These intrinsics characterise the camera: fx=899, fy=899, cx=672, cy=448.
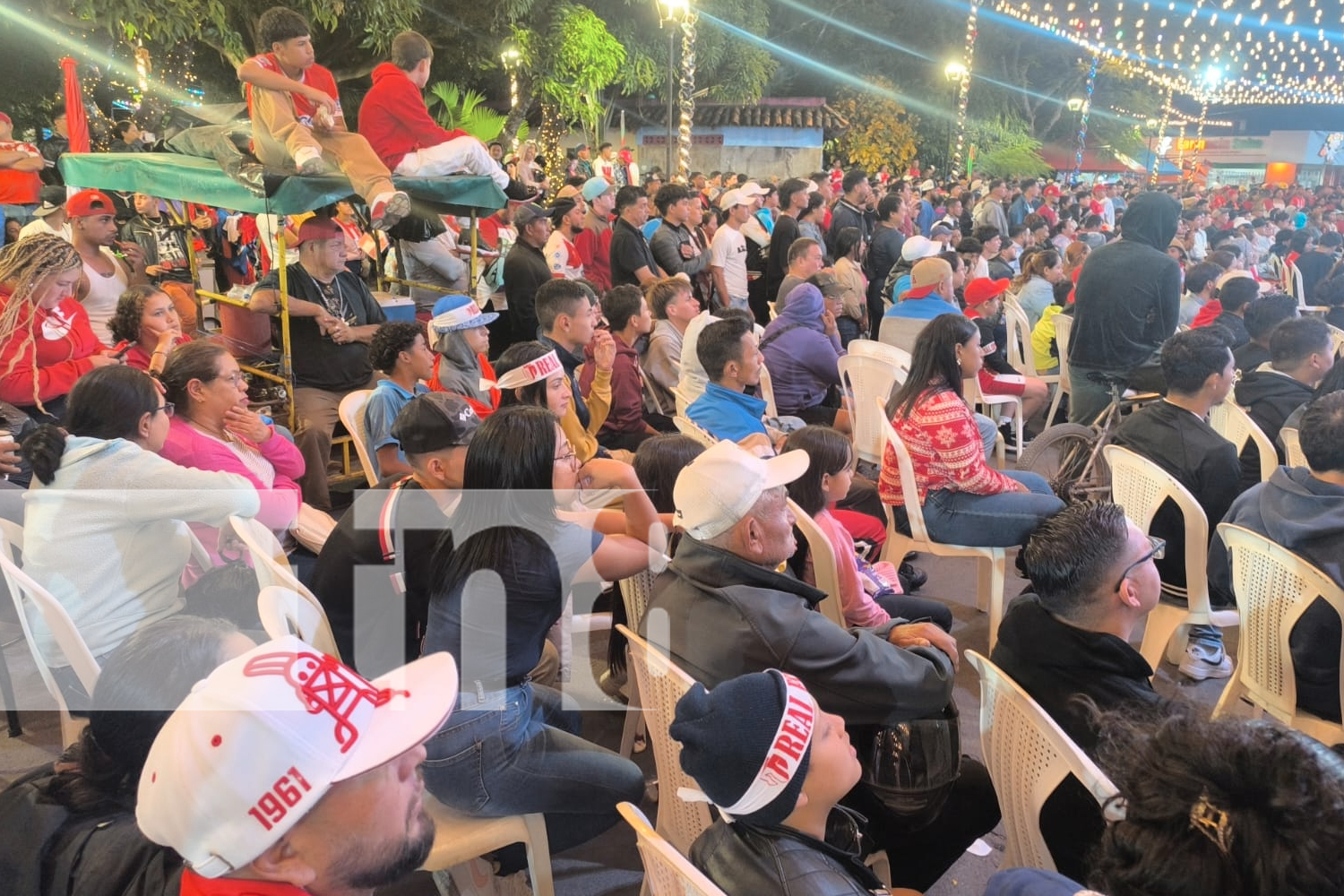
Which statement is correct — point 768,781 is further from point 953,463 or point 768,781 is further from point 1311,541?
point 953,463

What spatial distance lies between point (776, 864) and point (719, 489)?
33.2 inches

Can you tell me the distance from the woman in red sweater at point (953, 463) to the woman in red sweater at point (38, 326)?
3346 millimetres

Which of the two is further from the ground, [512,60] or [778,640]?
[512,60]

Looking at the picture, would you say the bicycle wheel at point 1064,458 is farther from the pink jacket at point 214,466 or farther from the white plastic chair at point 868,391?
the pink jacket at point 214,466

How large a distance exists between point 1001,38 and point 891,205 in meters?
30.3

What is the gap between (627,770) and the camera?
85.1 inches

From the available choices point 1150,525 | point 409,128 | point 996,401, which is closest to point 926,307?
point 996,401

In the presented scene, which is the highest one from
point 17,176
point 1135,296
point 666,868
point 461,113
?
point 461,113

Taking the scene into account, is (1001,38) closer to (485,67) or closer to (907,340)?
(485,67)

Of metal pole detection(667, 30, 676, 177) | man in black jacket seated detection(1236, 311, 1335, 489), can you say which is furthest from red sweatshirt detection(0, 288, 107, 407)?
metal pole detection(667, 30, 676, 177)

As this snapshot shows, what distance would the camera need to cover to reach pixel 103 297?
4.94 meters

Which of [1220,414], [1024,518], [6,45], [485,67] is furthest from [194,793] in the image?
[485,67]

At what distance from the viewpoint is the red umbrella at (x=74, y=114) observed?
25.2 ft

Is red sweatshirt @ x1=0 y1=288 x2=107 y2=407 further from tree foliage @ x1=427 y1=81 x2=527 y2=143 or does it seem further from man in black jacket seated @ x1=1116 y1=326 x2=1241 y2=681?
tree foliage @ x1=427 y1=81 x2=527 y2=143
